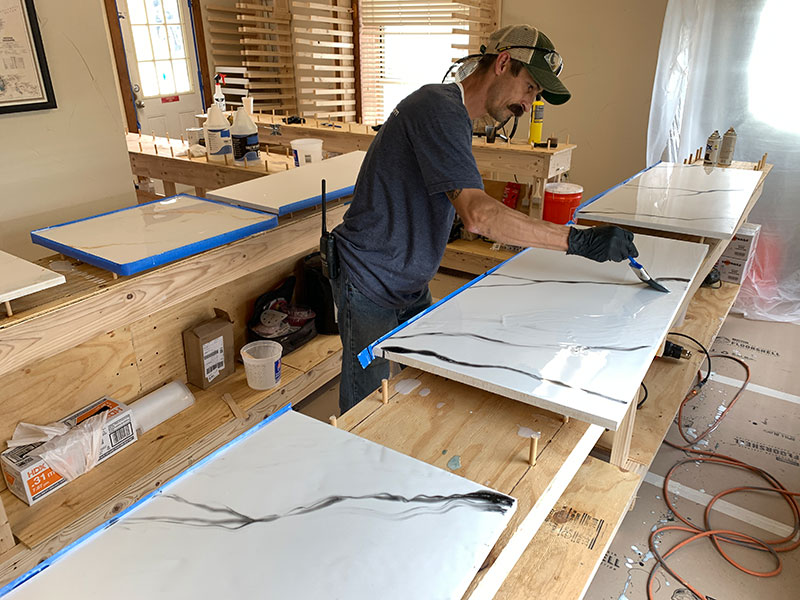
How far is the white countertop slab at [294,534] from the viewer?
28.7 inches

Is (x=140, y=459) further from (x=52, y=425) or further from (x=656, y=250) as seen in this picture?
(x=656, y=250)

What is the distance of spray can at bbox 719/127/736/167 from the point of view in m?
3.22

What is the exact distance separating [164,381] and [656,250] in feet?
6.19

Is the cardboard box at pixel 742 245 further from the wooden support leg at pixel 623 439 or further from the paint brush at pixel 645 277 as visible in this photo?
the wooden support leg at pixel 623 439

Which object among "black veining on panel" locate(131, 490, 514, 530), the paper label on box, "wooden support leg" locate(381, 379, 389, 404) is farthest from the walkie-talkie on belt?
"black veining on panel" locate(131, 490, 514, 530)

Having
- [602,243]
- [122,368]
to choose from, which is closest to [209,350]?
[122,368]

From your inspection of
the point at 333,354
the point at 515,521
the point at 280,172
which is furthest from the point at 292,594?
the point at 280,172

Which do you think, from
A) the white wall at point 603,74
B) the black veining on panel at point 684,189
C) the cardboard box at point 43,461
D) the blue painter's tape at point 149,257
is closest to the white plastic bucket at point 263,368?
the cardboard box at point 43,461

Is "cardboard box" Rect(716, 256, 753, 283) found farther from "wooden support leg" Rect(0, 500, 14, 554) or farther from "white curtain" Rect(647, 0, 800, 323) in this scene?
"wooden support leg" Rect(0, 500, 14, 554)

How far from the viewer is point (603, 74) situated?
4508mm

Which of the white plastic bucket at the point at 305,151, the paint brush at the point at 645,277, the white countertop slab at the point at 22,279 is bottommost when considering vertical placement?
the paint brush at the point at 645,277

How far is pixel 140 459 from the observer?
193 centimetres

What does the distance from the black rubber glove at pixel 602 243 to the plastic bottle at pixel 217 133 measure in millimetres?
1954

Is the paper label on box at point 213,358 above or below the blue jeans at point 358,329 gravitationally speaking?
below
